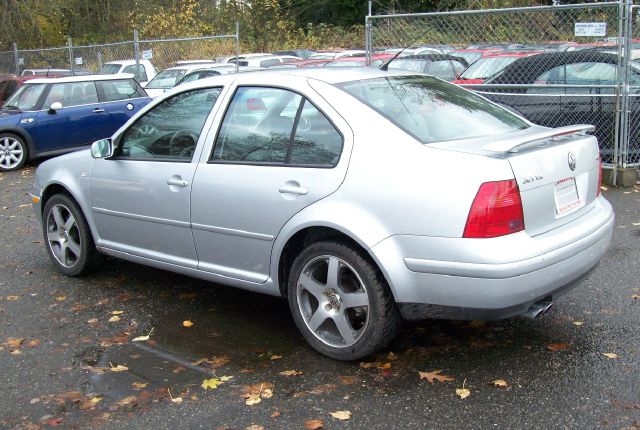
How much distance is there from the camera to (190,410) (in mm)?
3777

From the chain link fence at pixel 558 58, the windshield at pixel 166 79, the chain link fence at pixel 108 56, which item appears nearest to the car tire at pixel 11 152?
the windshield at pixel 166 79

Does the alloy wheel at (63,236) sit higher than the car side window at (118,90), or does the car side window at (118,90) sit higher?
the car side window at (118,90)

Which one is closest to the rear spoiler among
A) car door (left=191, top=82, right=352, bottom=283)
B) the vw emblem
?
the vw emblem

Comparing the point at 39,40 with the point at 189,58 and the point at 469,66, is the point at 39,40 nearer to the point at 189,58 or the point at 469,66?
the point at 189,58

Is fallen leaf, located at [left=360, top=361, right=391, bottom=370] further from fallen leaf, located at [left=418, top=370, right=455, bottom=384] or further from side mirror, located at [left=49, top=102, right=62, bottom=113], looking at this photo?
side mirror, located at [left=49, top=102, right=62, bottom=113]

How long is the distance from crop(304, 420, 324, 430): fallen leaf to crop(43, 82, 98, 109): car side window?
435 inches

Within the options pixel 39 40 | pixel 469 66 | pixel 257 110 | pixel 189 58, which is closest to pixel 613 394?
pixel 257 110

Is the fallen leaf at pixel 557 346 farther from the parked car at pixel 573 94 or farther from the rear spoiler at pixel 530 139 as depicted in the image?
the parked car at pixel 573 94

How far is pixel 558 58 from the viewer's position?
386 inches

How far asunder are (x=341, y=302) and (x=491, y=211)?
3.44ft

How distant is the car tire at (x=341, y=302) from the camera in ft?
13.1

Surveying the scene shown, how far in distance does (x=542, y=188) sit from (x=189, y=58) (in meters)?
21.6

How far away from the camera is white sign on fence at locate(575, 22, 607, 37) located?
8.80 metres

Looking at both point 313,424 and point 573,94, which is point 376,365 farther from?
point 573,94
